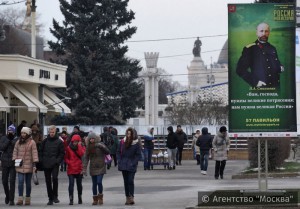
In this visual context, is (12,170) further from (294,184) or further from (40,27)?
(40,27)

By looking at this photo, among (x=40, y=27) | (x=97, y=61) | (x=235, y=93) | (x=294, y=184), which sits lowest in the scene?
(x=294, y=184)

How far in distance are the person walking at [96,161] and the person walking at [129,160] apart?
48 centimetres

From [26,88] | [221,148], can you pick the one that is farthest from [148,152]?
[26,88]

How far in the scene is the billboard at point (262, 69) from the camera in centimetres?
1831

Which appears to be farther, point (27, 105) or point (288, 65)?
point (27, 105)

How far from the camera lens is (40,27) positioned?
4328 inches

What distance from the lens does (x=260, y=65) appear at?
734 inches

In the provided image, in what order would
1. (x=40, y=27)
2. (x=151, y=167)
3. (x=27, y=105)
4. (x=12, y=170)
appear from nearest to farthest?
(x=12, y=170) < (x=151, y=167) < (x=27, y=105) < (x=40, y=27)

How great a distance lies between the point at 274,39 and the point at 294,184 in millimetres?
8492

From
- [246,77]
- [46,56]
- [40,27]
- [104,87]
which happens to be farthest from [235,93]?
[40,27]

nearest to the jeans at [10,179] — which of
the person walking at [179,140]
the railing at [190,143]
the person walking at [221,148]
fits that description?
the person walking at [221,148]

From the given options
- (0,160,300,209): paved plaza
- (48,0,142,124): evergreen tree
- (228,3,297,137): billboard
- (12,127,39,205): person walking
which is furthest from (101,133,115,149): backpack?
(48,0,142,124): evergreen tree

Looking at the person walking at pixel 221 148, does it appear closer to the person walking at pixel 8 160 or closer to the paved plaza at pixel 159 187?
the paved plaza at pixel 159 187

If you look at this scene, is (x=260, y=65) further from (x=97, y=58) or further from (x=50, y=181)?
(x=97, y=58)
